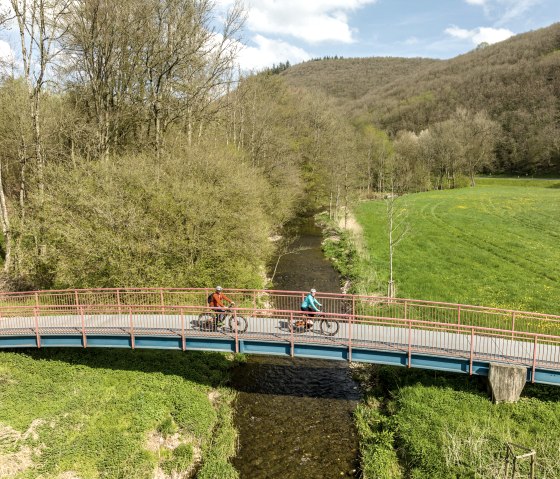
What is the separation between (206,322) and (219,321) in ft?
1.94

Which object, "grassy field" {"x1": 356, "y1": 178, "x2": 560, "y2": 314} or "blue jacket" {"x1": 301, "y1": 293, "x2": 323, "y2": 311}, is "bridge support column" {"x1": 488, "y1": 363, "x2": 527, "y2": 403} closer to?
"blue jacket" {"x1": 301, "y1": 293, "x2": 323, "y2": 311}

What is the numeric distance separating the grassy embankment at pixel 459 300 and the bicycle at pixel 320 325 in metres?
3.04

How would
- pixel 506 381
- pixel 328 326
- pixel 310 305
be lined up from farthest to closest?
pixel 310 305 < pixel 328 326 < pixel 506 381

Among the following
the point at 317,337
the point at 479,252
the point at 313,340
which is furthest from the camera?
the point at 479,252

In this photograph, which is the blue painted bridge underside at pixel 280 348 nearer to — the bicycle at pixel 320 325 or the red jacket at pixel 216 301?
the bicycle at pixel 320 325

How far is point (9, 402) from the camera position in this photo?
13609 mm

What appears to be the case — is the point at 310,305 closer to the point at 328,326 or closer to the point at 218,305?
the point at 328,326

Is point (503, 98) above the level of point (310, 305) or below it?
above

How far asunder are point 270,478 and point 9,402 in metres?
9.06

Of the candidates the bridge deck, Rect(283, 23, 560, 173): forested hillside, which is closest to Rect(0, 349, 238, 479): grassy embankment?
the bridge deck

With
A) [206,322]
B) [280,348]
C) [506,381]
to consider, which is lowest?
[506,381]

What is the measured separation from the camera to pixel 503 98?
342ft

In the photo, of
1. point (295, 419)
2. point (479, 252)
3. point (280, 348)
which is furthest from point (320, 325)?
point (479, 252)

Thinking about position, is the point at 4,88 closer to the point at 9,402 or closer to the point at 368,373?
the point at 9,402
